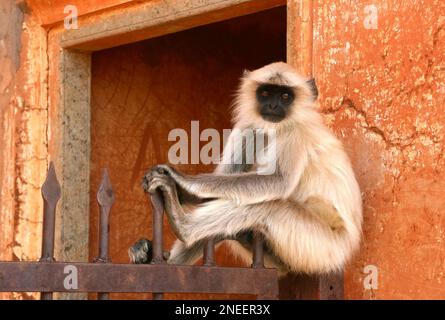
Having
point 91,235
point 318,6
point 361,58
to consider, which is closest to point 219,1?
point 318,6

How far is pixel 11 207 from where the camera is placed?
20.4 ft

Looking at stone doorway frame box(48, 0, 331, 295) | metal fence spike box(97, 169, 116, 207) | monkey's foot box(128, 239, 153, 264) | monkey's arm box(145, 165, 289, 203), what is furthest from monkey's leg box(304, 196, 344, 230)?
stone doorway frame box(48, 0, 331, 295)

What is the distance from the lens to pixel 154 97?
6.64 m

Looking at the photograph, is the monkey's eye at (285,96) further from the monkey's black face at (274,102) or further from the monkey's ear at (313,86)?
the monkey's ear at (313,86)

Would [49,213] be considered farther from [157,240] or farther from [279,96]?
[279,96]

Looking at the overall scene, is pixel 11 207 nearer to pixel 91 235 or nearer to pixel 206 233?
pixel 91 235

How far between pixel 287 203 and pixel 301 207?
0.21 feet

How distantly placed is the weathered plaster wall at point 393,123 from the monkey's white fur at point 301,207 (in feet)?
0.44

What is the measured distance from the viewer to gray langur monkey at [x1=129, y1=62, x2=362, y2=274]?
4020mm

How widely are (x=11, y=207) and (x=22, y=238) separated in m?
0.21

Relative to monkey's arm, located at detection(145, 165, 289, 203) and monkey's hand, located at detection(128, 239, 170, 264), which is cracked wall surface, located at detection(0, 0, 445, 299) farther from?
monkey's hand, located at detection(128, 239, 170, 264)

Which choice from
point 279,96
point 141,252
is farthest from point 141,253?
point 279,96

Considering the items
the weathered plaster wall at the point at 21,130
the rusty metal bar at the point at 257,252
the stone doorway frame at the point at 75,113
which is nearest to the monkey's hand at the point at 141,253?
the rusty metal bar at the point at 257,252
